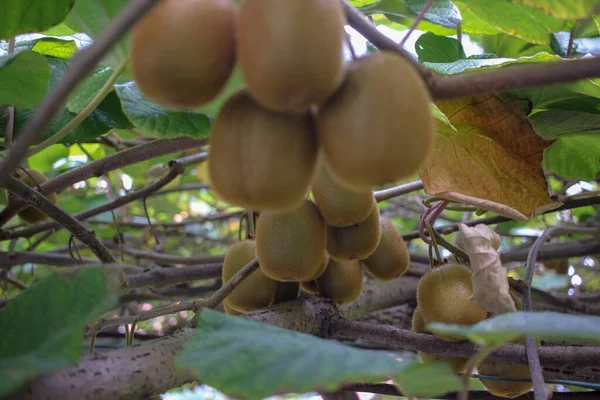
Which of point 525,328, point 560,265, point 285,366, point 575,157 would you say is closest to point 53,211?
point 285,366

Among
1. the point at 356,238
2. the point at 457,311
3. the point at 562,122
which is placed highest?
the point at 562,122

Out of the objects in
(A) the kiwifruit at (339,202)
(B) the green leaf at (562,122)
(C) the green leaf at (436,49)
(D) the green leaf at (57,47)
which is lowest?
(A) the kiwifruit at (339,202)

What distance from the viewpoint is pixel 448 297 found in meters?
0.80

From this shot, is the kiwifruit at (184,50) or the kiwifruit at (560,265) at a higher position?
the kiwifruit at (184,50)

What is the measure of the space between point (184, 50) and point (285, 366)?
0.26m

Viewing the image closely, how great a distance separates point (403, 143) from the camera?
16.0 inches

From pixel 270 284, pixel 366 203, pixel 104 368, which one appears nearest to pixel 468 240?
pixel 366 203

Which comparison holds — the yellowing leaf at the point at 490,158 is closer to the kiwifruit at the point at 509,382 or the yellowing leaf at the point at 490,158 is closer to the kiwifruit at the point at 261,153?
the kiwifruit at the point at 509,382

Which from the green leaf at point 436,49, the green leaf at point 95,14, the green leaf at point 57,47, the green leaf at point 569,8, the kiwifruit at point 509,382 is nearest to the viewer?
the green leaf at point 569,8

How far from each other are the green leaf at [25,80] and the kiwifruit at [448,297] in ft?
2.08

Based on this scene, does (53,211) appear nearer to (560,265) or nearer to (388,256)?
(388,256)

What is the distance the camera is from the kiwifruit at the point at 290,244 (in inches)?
29.5

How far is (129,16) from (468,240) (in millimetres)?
552

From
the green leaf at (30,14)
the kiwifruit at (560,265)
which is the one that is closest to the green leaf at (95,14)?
the green leaf at (30,14)
